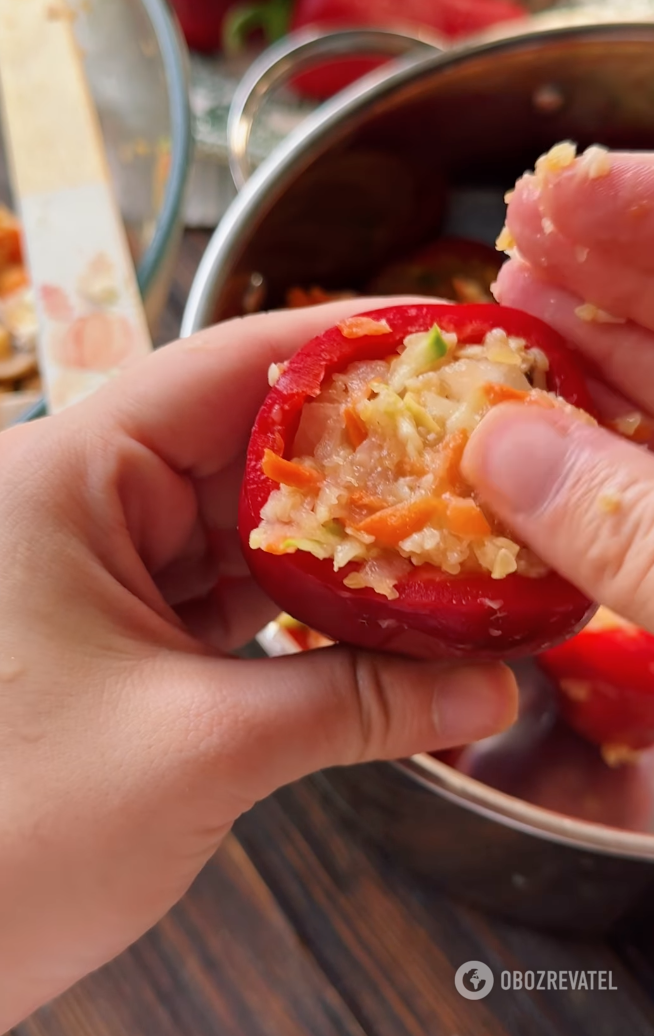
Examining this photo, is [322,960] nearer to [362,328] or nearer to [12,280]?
[362,328]

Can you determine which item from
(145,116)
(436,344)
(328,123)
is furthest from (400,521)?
(145,116)

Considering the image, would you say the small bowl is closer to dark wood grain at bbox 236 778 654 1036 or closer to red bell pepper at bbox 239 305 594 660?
red bell pepper at bbox 239 305 594 660

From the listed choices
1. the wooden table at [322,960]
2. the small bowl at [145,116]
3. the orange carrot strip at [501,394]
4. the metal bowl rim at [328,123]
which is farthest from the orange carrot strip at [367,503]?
the small bowl at [145,116]

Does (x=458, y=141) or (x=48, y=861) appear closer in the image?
(x=48, y=861)

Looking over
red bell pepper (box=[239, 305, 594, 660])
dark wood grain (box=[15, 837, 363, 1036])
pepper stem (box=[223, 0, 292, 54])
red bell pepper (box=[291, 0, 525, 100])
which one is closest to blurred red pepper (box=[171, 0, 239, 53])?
pepper stem (box=[223, 0, 292, 54])

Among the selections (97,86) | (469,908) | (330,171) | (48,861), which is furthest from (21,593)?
(97,86)

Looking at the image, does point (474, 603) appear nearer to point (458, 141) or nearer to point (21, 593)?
point (21, 593)

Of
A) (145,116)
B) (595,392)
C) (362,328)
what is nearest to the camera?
(362,328)
